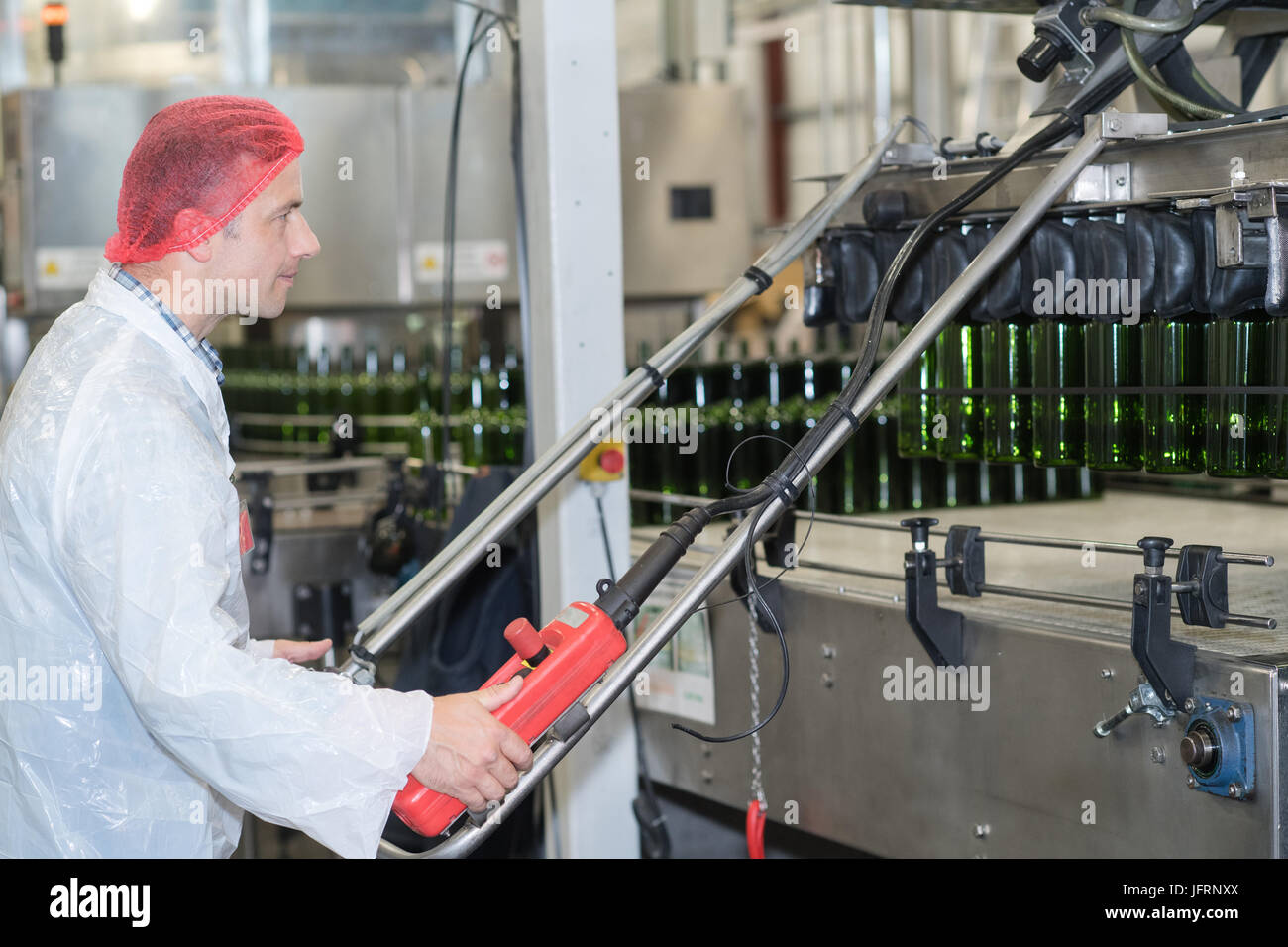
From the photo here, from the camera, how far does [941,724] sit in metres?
1.90

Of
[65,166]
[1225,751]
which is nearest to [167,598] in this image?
[1225,751]

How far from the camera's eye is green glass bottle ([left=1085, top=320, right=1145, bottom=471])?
183 cm

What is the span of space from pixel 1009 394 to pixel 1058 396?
7 centimetres

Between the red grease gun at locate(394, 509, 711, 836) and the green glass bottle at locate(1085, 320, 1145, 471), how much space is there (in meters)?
0.71

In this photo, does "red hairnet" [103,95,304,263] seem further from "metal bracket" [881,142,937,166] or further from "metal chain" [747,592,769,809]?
"metal chain" [747,592,769,809]

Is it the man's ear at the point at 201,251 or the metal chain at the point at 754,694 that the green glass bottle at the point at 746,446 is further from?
the man's ear at the point at 201,251

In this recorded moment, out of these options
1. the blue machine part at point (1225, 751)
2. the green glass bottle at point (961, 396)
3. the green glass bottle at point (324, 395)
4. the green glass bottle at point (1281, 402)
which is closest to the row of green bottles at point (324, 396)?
the green glass bottle at point (324, 395)

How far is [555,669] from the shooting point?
1.42m

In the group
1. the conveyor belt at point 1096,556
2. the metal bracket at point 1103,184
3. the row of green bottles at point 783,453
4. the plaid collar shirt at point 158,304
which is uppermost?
the metal bracket at point 1103,184

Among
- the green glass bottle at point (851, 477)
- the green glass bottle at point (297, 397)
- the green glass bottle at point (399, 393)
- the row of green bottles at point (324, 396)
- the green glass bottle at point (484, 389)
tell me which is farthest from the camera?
the green glass bottle at point (297, 397)

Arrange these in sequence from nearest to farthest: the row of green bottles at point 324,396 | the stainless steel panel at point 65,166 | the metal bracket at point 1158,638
A: the metal bracket at point 1158,638, the stainless steel panel at point 65,166, the row of green bottles at point 324,396

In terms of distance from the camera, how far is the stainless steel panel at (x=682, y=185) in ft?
13.3

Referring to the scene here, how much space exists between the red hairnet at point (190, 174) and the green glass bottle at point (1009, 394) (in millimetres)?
987
